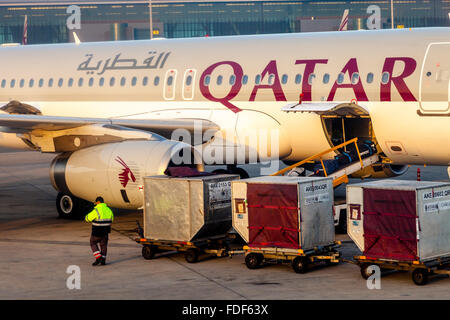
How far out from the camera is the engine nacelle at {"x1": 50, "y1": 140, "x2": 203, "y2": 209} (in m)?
18.7

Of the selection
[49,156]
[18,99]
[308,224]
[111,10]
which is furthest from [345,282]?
[111,10]

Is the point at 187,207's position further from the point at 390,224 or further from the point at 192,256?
the point at 390,224

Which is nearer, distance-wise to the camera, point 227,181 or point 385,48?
point 227,181

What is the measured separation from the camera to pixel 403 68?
63.6 ft

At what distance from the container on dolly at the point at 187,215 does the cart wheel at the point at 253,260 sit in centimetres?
94

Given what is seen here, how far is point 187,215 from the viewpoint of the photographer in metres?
16.6

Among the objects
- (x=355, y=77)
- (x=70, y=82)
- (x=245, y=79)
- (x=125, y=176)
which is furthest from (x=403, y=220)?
(x=70, y=82)

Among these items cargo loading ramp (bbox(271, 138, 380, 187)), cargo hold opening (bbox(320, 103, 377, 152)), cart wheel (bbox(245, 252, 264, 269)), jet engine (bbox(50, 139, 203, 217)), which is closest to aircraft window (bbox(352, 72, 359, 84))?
cargo hold opening (bbox(320, 103, 377, 152))

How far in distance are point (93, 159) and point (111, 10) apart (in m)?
103

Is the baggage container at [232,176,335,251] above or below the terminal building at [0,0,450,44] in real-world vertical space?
below

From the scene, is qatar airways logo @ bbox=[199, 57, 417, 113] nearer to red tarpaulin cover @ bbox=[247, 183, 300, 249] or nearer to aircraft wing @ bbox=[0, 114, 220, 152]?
aircraft wing @ bbox=[0, 114, 220, 152]

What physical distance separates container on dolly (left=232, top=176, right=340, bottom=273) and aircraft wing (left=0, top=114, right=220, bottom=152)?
455 centimetres

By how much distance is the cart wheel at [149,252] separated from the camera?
1688 cm

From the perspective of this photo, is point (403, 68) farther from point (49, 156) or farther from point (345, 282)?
point (49, 156)
